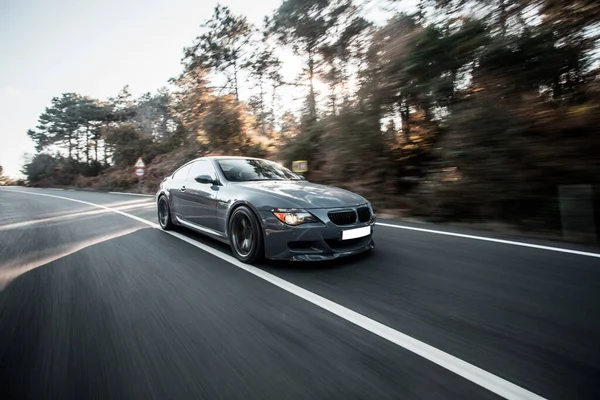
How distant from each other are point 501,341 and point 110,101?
53.4 m

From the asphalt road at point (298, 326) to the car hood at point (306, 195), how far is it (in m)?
0.68

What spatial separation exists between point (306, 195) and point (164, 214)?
359cm

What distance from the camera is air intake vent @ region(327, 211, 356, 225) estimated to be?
11.6 ft

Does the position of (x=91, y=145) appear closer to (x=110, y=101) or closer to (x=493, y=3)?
(x=110, y=101)

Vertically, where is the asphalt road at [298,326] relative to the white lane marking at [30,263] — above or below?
below

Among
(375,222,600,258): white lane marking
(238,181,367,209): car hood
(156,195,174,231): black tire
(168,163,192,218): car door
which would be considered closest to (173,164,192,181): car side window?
(168,163,192,218): car door

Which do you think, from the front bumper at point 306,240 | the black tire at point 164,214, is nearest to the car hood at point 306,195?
the front bumper at point 306,240

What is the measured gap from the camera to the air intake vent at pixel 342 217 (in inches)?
139

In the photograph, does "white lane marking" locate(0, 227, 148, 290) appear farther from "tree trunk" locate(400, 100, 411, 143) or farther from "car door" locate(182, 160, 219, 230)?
Result: "tree trunk" locate(400, 100, 411, 143)

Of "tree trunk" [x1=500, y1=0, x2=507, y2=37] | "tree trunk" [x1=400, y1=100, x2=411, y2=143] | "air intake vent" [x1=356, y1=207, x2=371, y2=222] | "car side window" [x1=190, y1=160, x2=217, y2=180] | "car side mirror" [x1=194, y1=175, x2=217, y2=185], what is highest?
"tree trunk" [x1=500, y1=0, x2=507, y2=37]

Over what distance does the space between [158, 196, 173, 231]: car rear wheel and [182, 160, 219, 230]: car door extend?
0.80m

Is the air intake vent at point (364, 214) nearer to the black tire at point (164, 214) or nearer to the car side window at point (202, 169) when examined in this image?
the car side window at point (202, 169)

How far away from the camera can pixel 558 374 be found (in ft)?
5.76

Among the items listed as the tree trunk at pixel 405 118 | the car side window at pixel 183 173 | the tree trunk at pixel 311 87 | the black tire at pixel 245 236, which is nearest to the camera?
the black tire at pixel 245 236
